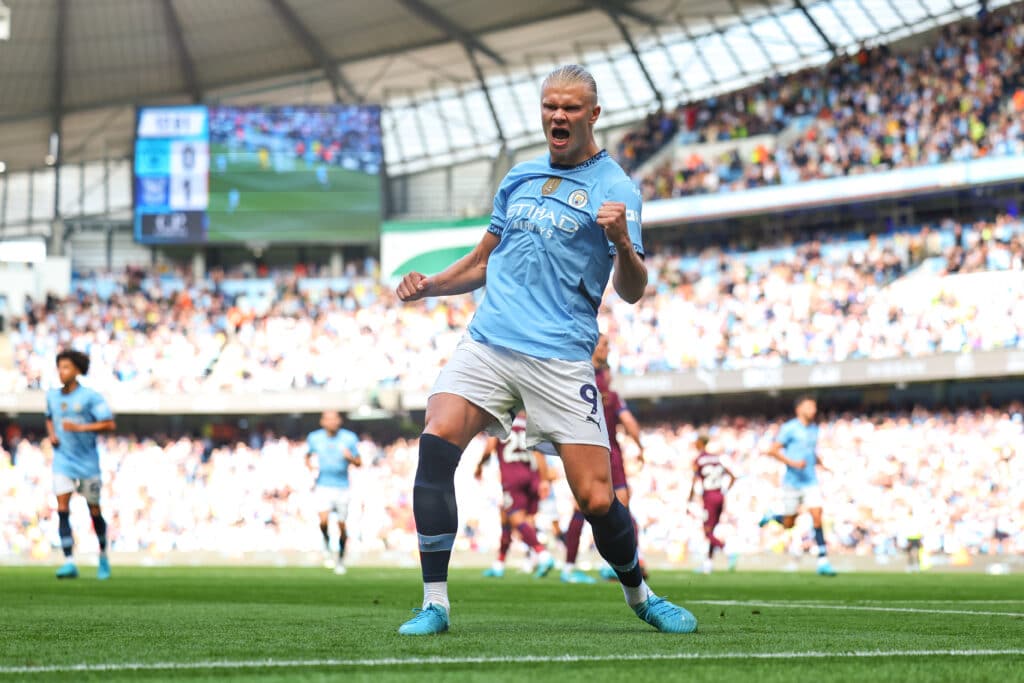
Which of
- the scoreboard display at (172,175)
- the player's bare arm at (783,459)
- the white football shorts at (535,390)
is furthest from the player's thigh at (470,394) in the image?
the scoreboard display at (172,175)

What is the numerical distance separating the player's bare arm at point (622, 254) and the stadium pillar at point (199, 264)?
137 feet

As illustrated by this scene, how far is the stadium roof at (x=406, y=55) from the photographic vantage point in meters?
39.6

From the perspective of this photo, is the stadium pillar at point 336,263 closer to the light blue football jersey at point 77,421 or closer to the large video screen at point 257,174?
the large video screen at point 257,174

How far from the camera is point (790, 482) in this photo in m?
18.1

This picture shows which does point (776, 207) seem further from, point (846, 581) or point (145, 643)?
point (145, 643)

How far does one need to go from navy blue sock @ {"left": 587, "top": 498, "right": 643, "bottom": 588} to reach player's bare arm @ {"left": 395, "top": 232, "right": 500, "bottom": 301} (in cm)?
120

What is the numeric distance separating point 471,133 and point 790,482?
3144 centimetres

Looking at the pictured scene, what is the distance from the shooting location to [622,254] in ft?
17.6

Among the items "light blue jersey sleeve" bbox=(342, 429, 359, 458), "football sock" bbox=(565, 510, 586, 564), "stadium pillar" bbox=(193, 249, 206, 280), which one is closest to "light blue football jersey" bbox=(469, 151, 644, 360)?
"football sock" bbox=(565, 510, 586, 564)

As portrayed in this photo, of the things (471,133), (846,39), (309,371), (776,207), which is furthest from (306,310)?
(846,39)

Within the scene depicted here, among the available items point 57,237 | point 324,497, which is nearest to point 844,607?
point 324,497

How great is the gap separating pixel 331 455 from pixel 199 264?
1136 inches

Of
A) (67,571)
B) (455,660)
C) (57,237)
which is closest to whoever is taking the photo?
(455,660)

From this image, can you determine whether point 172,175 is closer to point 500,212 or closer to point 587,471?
point 500,212
